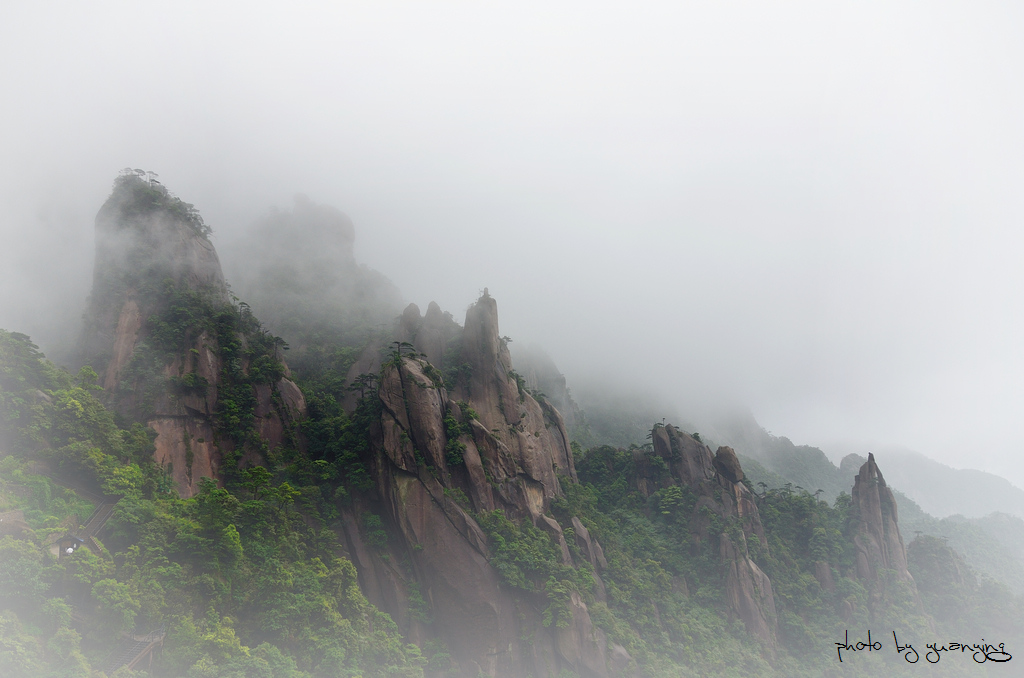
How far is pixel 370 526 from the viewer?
118 ft

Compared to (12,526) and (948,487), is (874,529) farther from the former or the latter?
(948,487)

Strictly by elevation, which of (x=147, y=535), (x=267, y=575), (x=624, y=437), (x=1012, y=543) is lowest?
(x=1012, y=543)

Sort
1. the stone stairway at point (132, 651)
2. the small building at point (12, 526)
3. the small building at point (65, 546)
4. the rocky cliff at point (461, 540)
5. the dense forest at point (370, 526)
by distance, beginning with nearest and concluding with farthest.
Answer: the stone stairway at point (132, 651) → the small building at point (12, 526) → the small building at point (65, 546) → the dense forest at point (370, 526) → the rocky cliff at point (461, 540)

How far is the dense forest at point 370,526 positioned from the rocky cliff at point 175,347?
0.55ft

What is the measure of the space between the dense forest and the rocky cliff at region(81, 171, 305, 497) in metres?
0.17

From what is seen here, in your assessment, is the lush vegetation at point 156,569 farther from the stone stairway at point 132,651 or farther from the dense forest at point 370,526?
the stone stairway at point 132,651

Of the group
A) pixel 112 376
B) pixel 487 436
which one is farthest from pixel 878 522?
pixel 112 376

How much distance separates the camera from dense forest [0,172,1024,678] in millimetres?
24828

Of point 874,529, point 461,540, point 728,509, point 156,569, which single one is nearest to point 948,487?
point 874,529

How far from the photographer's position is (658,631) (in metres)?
42.3

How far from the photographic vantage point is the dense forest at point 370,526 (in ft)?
81.5

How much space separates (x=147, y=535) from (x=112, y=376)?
13.1 meters

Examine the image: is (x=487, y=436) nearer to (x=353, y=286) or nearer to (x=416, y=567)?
(x=416, y=567)

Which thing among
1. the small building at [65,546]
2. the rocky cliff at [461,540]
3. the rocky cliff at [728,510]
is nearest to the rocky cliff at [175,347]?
the small building at [65,546]
